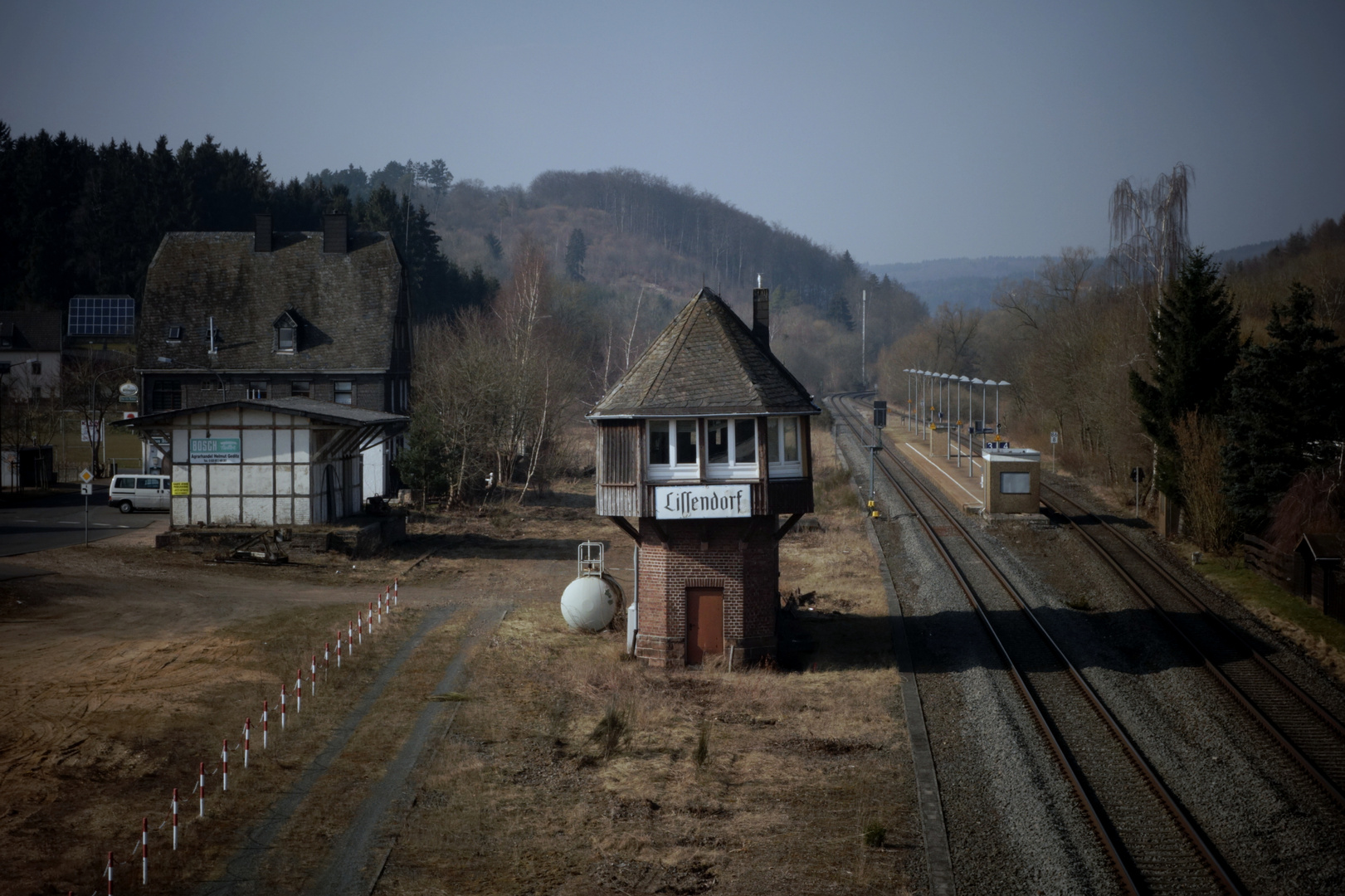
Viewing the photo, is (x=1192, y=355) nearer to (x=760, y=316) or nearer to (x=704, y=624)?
(x=760, y=316)

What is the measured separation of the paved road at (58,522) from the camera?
3394 centimetres

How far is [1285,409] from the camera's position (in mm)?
28391

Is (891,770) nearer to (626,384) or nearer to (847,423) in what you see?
(626,384)

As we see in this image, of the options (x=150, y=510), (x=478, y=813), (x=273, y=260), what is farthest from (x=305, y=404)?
(x=478, y=813)

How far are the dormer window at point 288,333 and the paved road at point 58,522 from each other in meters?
9.29

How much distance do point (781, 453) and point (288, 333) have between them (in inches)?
1311

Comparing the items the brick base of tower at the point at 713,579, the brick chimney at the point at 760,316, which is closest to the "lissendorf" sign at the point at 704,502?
the brick base of tower at the point at 713,579

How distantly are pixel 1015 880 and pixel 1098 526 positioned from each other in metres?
26.8

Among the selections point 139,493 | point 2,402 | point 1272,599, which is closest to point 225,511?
point 139,493

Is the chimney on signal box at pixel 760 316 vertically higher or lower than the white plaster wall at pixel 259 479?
higher

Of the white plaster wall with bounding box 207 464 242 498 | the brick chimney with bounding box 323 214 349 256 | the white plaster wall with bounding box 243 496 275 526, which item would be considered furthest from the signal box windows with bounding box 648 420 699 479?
the brick chimney with bounding box 323 214 349 256

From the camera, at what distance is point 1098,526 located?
36.1 metres

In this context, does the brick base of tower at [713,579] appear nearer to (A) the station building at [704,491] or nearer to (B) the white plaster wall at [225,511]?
(A) the station building at [704,491]

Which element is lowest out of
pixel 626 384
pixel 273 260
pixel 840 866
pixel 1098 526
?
pixel 840 866
